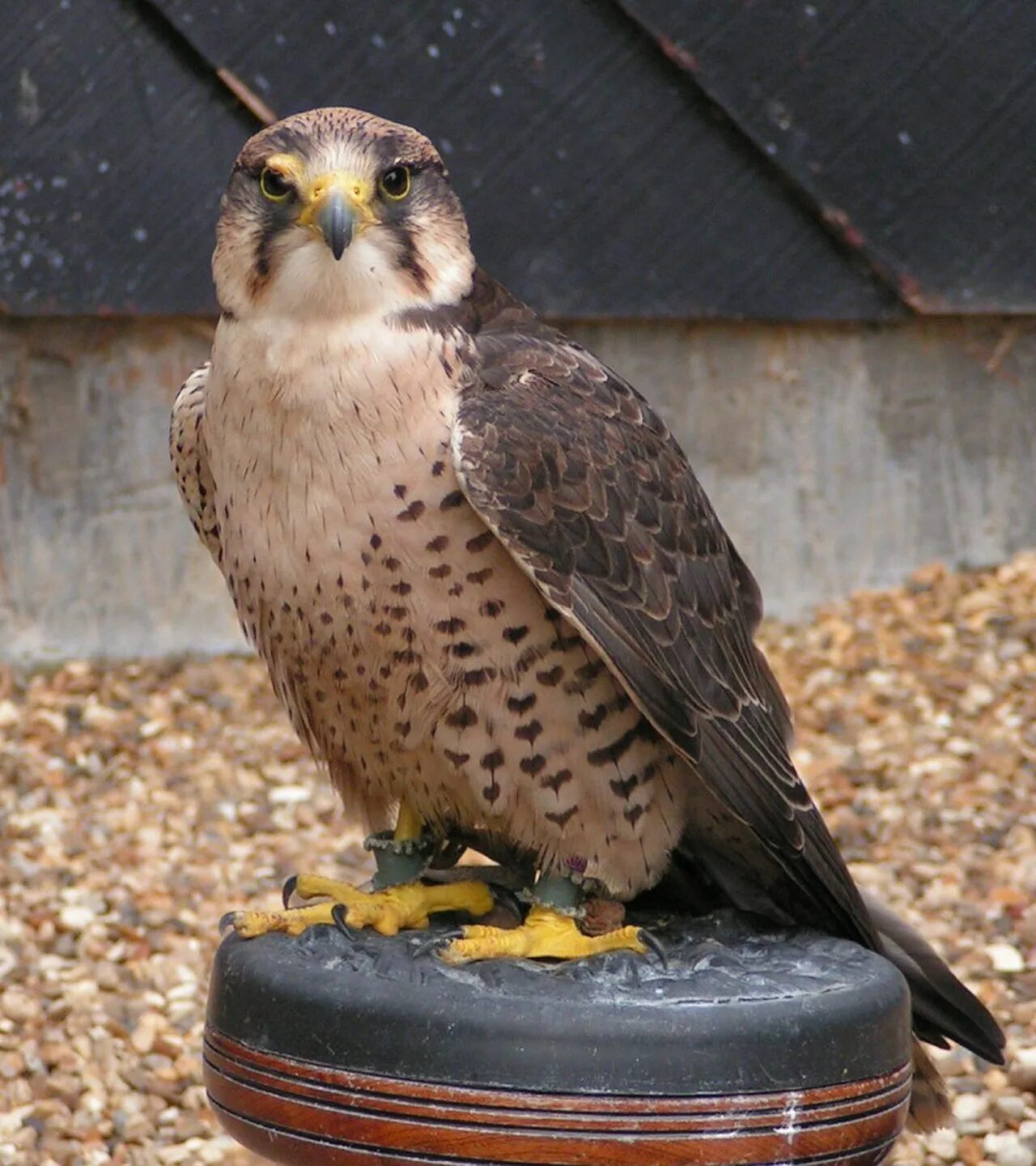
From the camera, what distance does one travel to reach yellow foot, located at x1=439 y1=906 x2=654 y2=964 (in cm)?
254

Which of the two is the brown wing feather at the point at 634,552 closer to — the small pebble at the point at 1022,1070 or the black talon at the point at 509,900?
the black talon at the point at 509,900

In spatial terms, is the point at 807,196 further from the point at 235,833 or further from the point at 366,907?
the point at 366,907

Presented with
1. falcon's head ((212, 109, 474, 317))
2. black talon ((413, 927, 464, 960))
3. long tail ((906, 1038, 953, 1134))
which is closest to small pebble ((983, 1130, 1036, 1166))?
long tail ((906, 1038, 953, 1134))

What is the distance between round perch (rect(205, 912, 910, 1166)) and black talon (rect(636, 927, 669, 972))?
16 mm

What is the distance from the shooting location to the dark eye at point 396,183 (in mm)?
2455

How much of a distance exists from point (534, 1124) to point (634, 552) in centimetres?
79

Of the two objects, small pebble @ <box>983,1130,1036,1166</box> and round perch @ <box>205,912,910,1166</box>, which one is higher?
round perch @ <box>205,912,910,1166</box>

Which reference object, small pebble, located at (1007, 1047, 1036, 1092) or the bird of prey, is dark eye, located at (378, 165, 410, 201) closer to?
the bird of prey

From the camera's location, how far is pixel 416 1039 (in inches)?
90.3

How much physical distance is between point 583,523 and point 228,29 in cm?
283

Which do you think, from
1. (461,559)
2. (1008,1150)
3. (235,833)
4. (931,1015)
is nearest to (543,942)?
(461,559)

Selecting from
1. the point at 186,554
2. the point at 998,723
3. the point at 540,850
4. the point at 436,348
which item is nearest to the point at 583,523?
the point at 436,348

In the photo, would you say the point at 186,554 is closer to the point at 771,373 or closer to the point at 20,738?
the point at 20,738

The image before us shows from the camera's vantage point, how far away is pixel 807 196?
504cm
